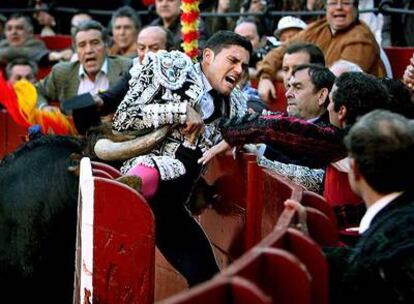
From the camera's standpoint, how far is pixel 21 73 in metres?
10.4

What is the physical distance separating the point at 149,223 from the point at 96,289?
36cm

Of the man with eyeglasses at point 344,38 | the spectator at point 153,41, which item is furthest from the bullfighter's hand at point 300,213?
the spectator at point 153,41

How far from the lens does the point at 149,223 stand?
5180 mm

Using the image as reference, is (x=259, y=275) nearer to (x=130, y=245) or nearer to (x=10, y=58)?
(x=130, y=245)

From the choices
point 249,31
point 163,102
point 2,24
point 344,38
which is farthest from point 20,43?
point 163,102

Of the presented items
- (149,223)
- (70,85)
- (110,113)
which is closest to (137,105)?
(149,223)

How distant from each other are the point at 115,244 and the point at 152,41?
10.4 feet

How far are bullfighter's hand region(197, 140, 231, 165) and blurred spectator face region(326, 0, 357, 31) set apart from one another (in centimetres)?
256

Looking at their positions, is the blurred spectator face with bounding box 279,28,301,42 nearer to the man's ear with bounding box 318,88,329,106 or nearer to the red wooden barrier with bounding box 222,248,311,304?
the man's ear with bounding box 318,88,329,106

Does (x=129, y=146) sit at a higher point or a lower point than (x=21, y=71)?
higher

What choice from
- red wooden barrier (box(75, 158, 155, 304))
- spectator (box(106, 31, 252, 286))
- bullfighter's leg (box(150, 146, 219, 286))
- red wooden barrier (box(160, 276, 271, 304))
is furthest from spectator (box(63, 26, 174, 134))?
red wooden barrier (box(160, 276, 271, 304))

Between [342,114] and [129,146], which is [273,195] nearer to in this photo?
[342,114]

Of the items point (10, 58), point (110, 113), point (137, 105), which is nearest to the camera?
point (137, 105)

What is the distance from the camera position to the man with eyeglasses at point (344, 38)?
7703 millimetres
